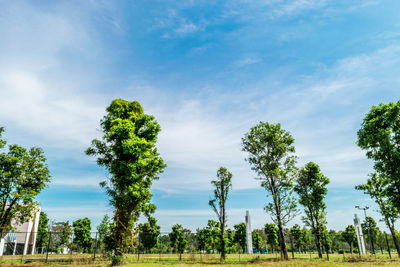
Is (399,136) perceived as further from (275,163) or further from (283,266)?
Answer: (283,266)

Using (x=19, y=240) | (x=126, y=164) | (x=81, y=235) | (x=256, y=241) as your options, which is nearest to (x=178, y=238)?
(x=81, y=235)

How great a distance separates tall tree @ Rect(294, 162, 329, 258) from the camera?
3172 centimetres

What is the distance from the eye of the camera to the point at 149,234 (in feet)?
153

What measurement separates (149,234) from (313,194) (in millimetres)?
32888

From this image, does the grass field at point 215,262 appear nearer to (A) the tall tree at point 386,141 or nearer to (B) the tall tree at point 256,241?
(A) the tall tree at point 386,141

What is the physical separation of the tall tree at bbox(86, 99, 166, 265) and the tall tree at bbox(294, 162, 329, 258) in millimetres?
23041

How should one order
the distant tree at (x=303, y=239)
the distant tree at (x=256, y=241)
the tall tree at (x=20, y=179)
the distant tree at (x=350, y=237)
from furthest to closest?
1. the distant tree at (x=303, y=239)
2. the distant tree at (x=256, y=241)
3. the distant tree at (x=350, y=237)
4. the tall tree at (x=20, y=179)

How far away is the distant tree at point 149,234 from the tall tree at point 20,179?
22.9m

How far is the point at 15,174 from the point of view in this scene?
26.0m

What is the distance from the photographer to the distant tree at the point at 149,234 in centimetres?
4587

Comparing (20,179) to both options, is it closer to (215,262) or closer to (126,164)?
(126,164)

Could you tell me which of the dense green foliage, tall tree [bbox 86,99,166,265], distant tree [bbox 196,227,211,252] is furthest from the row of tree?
the dense green foliage

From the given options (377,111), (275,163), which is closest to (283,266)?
(275,163)

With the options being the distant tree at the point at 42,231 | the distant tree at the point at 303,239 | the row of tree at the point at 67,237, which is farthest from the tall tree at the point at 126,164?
the distant tree at the point at 303,239
